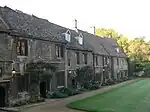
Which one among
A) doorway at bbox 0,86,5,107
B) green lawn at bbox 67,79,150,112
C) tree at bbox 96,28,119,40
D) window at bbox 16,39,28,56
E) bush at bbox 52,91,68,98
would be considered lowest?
green lawn at bbox 67,79,150,112

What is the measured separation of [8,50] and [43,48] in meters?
5.91

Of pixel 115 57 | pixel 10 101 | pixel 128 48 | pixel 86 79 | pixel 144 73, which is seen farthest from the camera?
pixel 128 48

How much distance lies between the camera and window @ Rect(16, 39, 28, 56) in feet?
80.8

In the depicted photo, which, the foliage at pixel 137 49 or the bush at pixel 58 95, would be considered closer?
the bush at pixel 58 95

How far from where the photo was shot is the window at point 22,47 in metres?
24.6

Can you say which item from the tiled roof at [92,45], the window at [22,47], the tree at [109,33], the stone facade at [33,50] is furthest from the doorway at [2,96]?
the tree at [109,33]

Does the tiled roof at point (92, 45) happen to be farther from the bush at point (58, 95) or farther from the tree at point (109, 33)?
the tree at point (109, 33)

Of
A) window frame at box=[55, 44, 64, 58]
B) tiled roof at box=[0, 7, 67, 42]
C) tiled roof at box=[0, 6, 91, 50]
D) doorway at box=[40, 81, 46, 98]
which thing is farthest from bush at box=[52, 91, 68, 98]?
tiled roof at box=[0, 7, 67, 42]

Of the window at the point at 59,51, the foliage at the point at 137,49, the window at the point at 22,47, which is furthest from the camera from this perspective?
the foliage at the point at 137,49

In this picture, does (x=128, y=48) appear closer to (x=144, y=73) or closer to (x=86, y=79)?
(x=144, y=73)

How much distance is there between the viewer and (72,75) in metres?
35.1

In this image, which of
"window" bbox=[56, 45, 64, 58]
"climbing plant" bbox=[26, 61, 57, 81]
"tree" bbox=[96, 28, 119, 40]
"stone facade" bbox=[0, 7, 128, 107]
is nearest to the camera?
"stone facade" bbox=[0, 7, 128, 107]

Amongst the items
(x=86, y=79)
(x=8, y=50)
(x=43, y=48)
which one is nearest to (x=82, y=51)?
(x=86, y=79)

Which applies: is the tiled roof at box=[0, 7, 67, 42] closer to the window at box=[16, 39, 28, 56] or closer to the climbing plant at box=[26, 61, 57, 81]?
the window at box=[16, 39, 28, 56]
